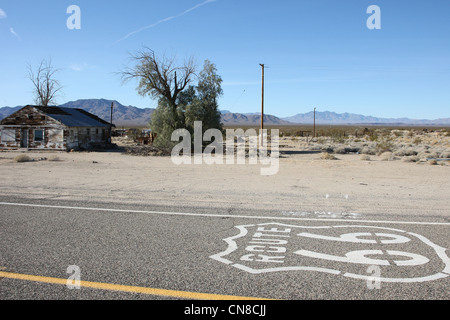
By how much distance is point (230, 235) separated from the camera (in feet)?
19.0

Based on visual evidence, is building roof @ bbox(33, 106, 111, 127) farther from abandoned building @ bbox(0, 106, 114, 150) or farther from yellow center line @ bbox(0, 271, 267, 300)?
yellow center line @ bbox(0, 271, 267, 300)

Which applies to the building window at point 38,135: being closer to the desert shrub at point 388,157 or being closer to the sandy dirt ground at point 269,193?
the sandy dirt ground at point 269,193

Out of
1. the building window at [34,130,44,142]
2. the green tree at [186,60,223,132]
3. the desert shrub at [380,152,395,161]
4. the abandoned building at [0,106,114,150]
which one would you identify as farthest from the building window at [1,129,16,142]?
the desert shrub at [380,152,395,161]

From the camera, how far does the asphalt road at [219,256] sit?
389cm

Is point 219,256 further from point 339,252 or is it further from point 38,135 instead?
point 38,135

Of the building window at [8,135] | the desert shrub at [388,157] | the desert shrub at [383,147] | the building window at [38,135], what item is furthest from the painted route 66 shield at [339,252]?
the building window at [8,135]

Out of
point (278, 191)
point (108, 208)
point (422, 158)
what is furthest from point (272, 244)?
point (422, 158)

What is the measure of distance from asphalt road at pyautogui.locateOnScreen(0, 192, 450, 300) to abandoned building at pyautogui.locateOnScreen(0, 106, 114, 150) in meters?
24.9

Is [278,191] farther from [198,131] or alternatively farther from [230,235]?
[198,131]

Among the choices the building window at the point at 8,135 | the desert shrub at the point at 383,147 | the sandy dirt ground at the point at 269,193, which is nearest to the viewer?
the sandy dirt ground at the point at 269,193

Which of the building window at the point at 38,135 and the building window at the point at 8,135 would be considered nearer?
the building window at the point at 38,135

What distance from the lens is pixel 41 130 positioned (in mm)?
30734

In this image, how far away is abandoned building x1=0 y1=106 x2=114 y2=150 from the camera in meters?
30.2
